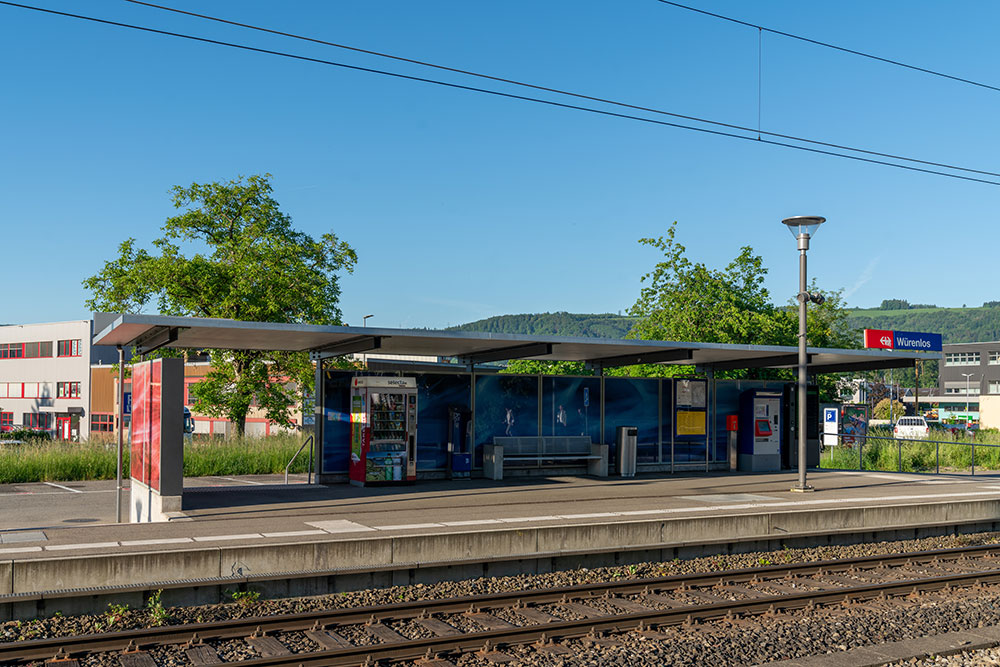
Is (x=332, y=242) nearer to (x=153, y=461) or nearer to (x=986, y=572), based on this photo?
(x=153, y=461)

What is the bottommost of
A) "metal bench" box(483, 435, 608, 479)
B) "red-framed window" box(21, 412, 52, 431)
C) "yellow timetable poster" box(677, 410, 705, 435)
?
"red-framed window" box(21, 412, 52, 431)

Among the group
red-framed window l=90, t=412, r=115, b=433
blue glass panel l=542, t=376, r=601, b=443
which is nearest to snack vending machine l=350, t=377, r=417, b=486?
blue glass panel l=542, t=376, r=601, b=443

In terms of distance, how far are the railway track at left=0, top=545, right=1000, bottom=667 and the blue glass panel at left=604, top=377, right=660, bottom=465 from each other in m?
9.46

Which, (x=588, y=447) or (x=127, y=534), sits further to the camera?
(x=588, y=447)

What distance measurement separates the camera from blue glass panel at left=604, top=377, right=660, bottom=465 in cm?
2297

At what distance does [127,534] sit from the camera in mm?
12602

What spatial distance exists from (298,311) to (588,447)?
60.1 feet

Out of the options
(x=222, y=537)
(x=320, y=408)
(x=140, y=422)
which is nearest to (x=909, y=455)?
(x=320, y=408)

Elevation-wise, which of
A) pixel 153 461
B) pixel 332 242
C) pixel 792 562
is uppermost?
pixel 332 242

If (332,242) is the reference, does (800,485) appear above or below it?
below

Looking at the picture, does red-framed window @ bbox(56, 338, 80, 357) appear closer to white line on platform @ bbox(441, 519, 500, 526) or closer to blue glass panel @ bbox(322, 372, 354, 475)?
blue glass panel @ bbox(322, 372, 354, 475)

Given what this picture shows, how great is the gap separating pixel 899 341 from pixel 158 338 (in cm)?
1925

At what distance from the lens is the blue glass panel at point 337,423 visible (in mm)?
19656

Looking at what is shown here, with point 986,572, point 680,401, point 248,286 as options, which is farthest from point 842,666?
point 248,286
